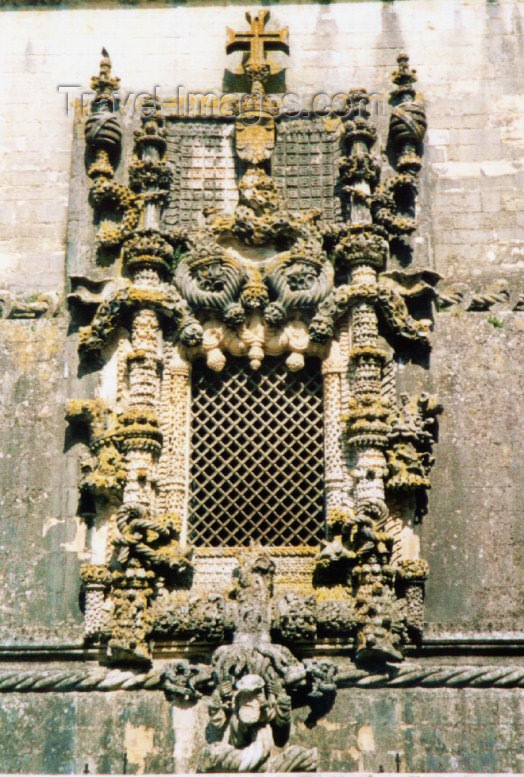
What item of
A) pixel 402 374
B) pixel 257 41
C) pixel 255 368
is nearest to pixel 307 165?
pixel 257 41

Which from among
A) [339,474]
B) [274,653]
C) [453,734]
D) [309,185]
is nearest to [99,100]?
[309,185]

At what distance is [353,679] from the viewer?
13.0m

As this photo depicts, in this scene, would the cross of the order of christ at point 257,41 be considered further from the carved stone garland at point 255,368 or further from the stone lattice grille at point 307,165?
the stone lattice grille at point 307,165

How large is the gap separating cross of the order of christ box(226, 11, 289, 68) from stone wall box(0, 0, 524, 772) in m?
0.24

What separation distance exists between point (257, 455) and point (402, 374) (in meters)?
1.70

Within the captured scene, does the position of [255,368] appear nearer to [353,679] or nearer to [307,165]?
[307,165]

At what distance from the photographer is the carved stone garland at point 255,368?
13.1 m

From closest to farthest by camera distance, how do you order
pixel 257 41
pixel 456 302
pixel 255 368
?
pixel 255 368 → pixel 456 302 → pixel 257 41

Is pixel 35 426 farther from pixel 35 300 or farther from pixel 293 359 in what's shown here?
pixel 293 359

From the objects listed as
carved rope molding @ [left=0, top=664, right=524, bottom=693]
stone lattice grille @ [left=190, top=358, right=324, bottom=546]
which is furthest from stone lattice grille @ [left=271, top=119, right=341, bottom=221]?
carved rope molding @ [left=0, top=664, right=524, bottom=693]

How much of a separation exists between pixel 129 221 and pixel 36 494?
3.04 metres

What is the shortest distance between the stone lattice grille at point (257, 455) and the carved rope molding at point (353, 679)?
5.13ft

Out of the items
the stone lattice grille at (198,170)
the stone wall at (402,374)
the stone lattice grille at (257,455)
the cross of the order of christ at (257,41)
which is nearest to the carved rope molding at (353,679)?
the stone wall at (402,374)

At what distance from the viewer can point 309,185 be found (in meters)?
15.0
